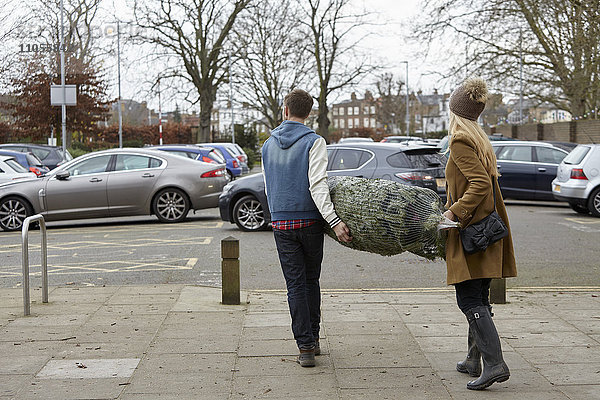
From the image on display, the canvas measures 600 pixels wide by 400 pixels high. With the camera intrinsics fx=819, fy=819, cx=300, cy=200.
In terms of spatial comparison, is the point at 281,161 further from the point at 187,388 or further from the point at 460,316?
the point at 460,316

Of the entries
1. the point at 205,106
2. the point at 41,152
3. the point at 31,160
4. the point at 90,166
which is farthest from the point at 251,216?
the point at 205,106

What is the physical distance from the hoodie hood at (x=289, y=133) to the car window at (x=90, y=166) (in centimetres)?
1113

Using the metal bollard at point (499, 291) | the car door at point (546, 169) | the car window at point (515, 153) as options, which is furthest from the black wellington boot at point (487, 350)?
the car window at point (515, 153)

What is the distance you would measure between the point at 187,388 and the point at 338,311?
2.66 metres

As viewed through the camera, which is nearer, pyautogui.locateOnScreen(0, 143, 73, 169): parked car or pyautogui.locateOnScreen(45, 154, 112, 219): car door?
pyautogui.locateOnScreen(45, 154, 112, 219): car door

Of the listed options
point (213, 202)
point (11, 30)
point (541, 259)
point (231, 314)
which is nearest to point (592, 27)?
point (541, 259)

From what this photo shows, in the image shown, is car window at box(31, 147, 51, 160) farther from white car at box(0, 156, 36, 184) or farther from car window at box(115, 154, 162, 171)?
car window at box(115, 154, 162, 171)

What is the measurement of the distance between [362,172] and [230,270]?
6.56 m

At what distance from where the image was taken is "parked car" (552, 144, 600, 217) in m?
17.0

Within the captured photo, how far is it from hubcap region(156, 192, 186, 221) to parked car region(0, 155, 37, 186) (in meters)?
3.74

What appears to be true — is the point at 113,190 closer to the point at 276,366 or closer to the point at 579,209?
the point at 579,209

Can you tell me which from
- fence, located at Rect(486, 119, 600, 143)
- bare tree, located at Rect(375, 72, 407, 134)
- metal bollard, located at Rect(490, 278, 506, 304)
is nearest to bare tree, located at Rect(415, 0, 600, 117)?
fence, located at Rect(486, 119, 600, 143)

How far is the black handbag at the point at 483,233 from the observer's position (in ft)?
16.2

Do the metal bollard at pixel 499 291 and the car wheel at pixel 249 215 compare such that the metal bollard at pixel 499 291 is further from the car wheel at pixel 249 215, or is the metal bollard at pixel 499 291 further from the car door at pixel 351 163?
the car wheel at pixel 249 215
